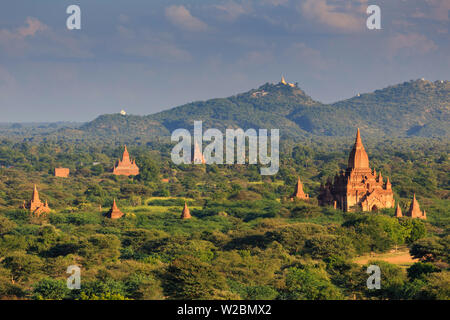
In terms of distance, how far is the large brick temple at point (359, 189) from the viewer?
5503cm

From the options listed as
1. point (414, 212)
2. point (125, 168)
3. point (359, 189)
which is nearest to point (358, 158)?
point (359, 189)

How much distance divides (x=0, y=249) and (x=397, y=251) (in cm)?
2333

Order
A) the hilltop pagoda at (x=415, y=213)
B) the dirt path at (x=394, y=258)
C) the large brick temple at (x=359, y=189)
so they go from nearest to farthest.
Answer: the dirt path at (x=394, y=258) → the hilltop pagoda at (x=415, y=213) → the large brick temple at (x=359, y=189)

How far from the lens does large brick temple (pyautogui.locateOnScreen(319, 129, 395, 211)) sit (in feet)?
181

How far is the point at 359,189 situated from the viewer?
181 ft

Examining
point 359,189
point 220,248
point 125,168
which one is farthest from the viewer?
point 125,168

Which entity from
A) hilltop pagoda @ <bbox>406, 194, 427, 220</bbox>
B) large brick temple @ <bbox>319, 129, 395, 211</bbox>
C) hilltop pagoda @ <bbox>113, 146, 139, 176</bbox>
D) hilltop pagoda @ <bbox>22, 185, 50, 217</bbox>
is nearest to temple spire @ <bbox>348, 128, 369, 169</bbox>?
large brick temple @ <bbox>319, 129, 395, 211</bbox>

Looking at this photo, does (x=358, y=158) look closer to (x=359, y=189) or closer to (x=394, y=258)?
(x=359, y=189)

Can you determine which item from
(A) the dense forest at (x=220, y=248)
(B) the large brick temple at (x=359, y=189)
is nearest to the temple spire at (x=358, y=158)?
(B) the large brick temple at (x=359, y=189)

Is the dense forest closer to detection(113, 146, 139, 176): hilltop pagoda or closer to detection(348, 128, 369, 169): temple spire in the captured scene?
detection(348, 128, 369, 169): temple spire

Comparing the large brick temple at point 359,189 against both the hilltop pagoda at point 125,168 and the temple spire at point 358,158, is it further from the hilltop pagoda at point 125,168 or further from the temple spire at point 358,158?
the hilltop pagoda at point 125,168

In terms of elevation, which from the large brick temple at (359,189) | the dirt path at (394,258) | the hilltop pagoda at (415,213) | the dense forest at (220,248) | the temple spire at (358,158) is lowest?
the dirt path at (394,258)

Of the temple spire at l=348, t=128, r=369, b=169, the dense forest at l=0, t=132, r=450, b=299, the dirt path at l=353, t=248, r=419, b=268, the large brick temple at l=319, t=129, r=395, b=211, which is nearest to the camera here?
the dense forest at l=0, t=132, r=450, b=299
